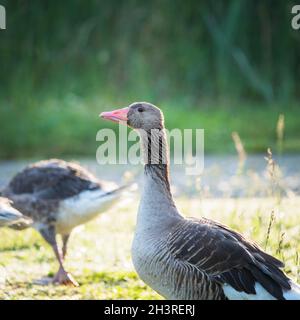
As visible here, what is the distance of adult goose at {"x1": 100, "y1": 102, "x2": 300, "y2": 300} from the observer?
173 inches

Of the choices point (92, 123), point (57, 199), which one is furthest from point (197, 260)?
point (92, 123)

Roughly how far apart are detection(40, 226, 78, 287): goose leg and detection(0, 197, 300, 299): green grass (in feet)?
0.32

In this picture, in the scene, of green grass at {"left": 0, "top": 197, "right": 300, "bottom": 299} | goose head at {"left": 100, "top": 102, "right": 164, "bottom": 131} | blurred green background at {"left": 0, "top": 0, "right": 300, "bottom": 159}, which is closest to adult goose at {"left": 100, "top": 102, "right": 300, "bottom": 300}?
goose head at {"left": 100, "top": 102, "right": 164, "bottom": 131}

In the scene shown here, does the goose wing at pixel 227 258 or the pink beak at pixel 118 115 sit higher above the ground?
Answer: the pink beak at pixel 118 115

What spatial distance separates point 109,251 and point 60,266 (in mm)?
953

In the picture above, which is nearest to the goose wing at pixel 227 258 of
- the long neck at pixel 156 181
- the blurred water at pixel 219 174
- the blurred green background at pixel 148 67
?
the long neck at pixel 156 181

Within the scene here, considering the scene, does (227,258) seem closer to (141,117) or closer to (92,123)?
(141,117)

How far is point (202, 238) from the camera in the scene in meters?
4.59

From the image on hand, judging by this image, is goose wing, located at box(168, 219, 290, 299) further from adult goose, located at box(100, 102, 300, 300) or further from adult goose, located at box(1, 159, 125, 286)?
adult goose, located at box(1, 159, 125, 286)

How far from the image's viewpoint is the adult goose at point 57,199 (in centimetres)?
657

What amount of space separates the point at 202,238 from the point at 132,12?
1120 centimetres

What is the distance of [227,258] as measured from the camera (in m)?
4.47

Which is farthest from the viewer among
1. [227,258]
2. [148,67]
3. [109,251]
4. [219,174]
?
[148,67]

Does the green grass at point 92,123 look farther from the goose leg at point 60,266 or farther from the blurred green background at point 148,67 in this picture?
the goose leg at point 60,266
